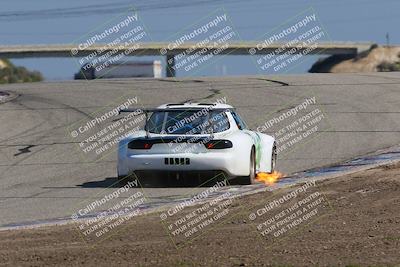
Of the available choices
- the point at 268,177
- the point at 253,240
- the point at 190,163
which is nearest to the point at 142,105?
the point at 268,177

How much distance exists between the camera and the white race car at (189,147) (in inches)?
607

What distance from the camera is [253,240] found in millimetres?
10055

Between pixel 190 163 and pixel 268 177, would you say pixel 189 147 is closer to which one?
pixel 190 163

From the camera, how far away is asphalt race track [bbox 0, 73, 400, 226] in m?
15.2

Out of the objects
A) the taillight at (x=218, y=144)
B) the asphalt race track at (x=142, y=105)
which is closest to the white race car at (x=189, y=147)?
the taillight at (x=218, y=144)

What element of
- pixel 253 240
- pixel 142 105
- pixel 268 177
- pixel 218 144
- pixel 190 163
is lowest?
pixel 142 105

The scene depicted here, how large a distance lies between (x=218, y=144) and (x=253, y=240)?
18.2 ft

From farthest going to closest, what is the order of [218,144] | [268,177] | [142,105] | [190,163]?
[142,105], [268,177], [218,144], [190,163]

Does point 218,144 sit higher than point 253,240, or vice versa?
point 253,240

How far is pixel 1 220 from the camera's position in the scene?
41.5ft

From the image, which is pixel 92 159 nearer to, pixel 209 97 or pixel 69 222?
pixel 69 222

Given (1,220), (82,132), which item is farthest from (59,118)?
(1,220)

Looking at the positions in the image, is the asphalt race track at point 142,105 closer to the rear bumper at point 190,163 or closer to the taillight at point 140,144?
the rear bumper at point 190,163

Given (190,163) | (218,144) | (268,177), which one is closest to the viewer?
(190,163)
